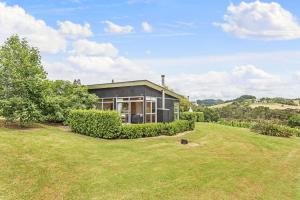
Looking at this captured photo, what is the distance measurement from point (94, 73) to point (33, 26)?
1263 cm

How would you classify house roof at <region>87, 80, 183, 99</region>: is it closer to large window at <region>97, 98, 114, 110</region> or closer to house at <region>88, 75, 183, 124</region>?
house at <region>88, 75, 183, 124</region>

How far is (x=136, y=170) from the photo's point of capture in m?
11.5

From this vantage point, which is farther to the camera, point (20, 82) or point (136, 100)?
point (136, 100)

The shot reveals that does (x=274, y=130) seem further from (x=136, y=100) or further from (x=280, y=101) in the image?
(x=280, y=101)

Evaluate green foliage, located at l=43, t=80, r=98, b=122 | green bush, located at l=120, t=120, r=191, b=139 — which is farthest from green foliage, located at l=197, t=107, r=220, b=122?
green foliage, located at l=43, t=80, r=98, b=122

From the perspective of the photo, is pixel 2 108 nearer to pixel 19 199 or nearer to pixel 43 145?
pixel 43 145

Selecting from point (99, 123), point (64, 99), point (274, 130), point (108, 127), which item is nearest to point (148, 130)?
point (108, 127)

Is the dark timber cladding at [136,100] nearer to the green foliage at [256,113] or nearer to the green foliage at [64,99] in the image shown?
the green foliage at [64,99]

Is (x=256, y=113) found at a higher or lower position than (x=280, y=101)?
lower

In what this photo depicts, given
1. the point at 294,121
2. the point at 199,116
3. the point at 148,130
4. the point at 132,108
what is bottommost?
the point at 148,130

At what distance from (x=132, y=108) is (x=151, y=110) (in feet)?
5.49

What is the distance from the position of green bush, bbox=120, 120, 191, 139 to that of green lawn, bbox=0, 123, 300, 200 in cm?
118

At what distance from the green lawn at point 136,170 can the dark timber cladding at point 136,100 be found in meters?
5.96

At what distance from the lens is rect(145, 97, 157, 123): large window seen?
23219 millimetres
